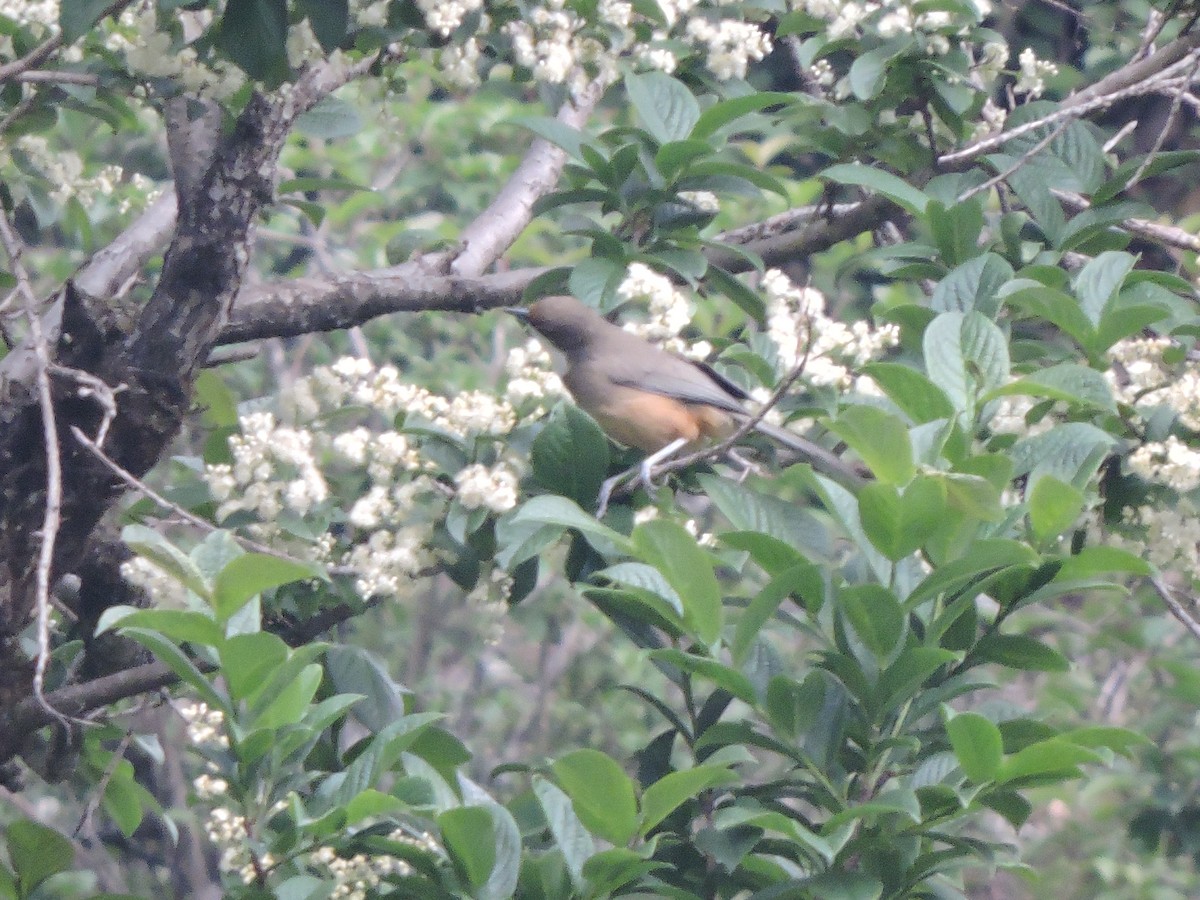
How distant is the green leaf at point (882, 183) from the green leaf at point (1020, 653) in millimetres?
1094

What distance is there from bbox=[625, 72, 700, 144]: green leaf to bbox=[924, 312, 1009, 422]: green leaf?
90 cm

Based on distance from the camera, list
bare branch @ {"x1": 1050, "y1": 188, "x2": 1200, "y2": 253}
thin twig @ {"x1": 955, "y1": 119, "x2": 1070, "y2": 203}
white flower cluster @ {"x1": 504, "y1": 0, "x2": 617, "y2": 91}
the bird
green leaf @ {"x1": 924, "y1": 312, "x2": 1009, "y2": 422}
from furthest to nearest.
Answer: the bird → bare branch @ {"x1": 1050, "y1": 188, "x2": 1200, "y2": 253} → thin twig @ {"x1": 955, "y1": 119, "x2": 1070, "y2": 203} → white flower cluster @ {"x1": 504, "y1": 0, "x2": 617, "y2": 91} → green leaf @ {"x1": 924, "y1": 312, "x2": 1009, "y2": 422}

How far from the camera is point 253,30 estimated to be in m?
2.23

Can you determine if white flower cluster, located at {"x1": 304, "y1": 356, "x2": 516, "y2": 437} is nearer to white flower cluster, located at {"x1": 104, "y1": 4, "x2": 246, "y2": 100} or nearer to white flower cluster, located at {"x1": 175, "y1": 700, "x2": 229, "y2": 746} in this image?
white flower cluster, located at {"x1": 104, "y1": 4, "x2": 246, "y2": 100}

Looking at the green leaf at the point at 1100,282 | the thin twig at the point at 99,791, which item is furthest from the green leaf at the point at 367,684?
the green leaf at the point at 1100,282

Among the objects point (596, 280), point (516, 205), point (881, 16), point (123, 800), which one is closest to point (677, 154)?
point (596, 280)

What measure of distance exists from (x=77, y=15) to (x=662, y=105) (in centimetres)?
127

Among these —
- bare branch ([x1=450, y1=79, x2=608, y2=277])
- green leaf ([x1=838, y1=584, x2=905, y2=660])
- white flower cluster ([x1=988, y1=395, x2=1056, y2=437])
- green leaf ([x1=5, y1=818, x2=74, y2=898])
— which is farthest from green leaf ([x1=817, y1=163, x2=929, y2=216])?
green leaf ([x1=5, y1=818, x2=74, y2=898])

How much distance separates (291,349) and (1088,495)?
516 cm

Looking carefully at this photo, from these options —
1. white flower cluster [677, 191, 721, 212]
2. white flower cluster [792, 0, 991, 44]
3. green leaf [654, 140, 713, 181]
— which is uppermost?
white flower cluster [792, 0, 991, 44]

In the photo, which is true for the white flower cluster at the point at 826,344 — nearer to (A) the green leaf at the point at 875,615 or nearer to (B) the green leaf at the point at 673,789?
(A) the green leaf at the point at 875,615

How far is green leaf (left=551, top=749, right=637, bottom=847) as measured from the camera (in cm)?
186

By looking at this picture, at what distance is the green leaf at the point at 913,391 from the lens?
2238 mm

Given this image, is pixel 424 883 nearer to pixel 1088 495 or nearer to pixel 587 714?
pixel 1088 495
